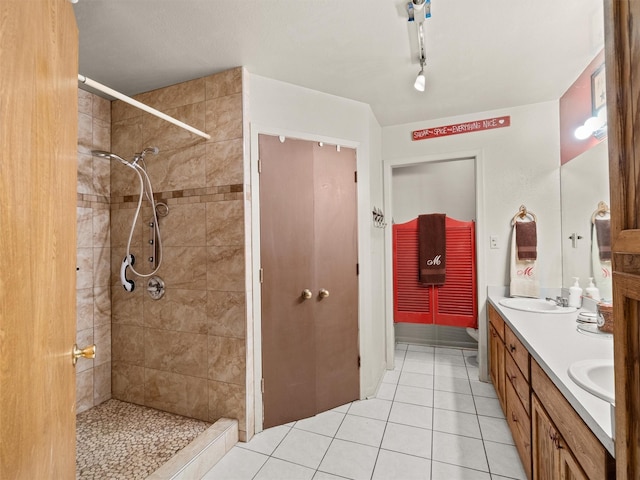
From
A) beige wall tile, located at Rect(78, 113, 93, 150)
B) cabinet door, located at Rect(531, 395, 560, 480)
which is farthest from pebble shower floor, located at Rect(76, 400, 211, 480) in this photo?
beige wall tile, located at Rect(78, 113, 93, 150)

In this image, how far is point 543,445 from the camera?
4.20ft

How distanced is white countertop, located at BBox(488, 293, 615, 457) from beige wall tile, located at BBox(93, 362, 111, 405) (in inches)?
114

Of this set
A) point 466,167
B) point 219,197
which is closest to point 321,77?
point 219,197

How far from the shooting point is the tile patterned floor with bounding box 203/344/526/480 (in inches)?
66.7

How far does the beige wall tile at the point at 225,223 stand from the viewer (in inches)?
80.1

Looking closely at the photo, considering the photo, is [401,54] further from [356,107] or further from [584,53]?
[584,53]

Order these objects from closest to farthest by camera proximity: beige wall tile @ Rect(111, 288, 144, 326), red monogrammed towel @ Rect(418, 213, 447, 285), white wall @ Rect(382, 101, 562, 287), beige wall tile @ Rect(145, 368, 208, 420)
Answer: beige wall tile @ Rect(145, 368, 208, 420)
beige wall tile @ Rect(111, 288, 144, 326)
white wall @ Rect(382, 101, 562, 287)
red monogrammed towel @ Rect(418, 213, 447, 285)

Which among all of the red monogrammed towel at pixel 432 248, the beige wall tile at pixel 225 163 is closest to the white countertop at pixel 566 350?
the red monogrammed towel at pixel 432 248

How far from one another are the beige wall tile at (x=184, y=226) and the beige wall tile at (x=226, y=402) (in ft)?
3.25

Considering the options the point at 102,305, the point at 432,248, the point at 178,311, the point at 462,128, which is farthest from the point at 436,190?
the point at 102,305

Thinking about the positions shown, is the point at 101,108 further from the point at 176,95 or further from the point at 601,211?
the point at 601,211

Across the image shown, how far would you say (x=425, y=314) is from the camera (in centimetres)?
341

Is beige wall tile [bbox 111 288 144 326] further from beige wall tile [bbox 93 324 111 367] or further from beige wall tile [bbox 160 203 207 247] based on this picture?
beige wall tile [bbox 160 203 207 247]

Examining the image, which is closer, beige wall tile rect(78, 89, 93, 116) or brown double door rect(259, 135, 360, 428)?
brown double door rect(259, 135, 360, 428)
